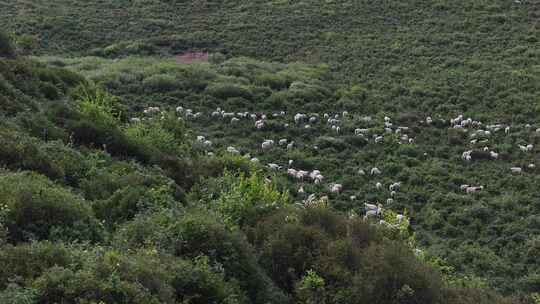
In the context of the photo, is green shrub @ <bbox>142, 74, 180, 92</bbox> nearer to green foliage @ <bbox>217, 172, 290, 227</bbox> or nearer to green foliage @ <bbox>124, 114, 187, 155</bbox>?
green foliage @ <bbox>124, 114, 187, 155</bbox>

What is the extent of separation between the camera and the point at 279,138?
23.7 meters

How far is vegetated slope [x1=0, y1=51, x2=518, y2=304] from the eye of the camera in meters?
7.34

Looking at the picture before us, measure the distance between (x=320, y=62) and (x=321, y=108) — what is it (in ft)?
23.4

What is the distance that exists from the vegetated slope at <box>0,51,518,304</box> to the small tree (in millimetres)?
3881

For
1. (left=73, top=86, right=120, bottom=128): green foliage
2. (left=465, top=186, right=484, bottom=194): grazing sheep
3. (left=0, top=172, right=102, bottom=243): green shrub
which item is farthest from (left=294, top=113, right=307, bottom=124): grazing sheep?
(left=0, top=172, right=102, bottom=243): green shrub

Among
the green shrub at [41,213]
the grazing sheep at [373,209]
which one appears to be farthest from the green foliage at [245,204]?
the grazing sheep at [373,209]

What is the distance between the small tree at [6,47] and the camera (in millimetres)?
17516

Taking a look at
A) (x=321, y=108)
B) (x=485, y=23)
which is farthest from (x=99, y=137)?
(x=485, y=23)

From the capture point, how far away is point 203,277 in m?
8.31

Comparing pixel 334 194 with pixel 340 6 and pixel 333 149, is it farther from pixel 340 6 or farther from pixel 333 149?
pixel 340 6

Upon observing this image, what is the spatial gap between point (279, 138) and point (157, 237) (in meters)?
14.9

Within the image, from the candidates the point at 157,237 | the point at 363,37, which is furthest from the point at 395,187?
the point at 363,37

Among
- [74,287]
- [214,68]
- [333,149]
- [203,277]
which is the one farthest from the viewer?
[214,68]

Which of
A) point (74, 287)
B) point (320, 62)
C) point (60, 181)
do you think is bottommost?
point (320, 62)
